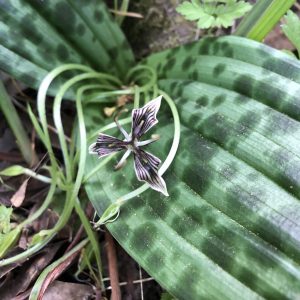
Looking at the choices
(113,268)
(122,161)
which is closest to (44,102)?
(122,161)

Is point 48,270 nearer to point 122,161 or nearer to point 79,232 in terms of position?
point 79,232

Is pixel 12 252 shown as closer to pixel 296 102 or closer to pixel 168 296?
pixel 168 296

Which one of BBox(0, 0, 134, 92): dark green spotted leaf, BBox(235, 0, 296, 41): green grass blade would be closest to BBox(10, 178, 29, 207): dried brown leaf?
BBox(0, 0, 134, 92): dark green spotted leaf

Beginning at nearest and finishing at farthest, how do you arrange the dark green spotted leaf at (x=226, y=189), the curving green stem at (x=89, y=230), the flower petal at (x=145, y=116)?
1. the dark green spotted leaf at (x=226, y=189)
2. the flower petal at (x=145, y=116)
3. the curving green stem at (x=89, y=230)

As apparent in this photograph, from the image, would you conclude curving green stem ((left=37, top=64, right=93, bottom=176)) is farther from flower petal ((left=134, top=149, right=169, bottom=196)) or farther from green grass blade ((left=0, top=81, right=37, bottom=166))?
flower petal ((left=134, top=149, right=169, bottom=196))

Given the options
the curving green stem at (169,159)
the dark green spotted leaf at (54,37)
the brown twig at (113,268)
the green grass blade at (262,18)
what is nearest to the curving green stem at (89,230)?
the brown twig at (113,268)

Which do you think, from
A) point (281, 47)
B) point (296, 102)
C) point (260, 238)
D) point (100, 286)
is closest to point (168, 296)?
point (100, 286)

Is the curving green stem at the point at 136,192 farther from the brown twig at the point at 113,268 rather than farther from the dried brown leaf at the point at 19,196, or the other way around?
the dried brown leaf at the point at 19,196
